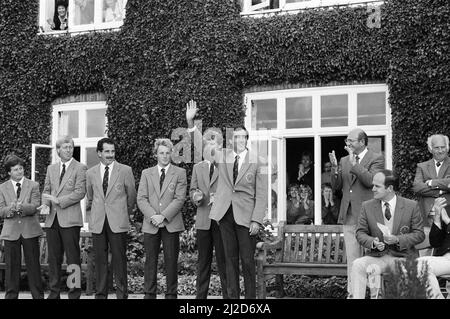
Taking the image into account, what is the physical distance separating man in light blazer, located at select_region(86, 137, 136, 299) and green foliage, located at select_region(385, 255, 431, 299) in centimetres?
448

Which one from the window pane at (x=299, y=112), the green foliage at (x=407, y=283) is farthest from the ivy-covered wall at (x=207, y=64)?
the green foliage at (x=407, y=283)

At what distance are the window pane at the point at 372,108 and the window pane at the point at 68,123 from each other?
225 inches

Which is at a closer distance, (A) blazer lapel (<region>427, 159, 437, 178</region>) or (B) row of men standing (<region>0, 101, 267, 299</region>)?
(B) row of men standing (<region>0, 101, 267, 299</region>)

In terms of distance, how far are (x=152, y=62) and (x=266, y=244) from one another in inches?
204

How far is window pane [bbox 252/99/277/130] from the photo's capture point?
13.2 meters

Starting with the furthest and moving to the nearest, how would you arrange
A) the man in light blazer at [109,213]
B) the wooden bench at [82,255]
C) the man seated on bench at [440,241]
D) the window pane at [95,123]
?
the window pane at [95,123]
the wooden bench at [82,255]
the man in light blazer at [109,213]
the man seated on bench at [440,241]

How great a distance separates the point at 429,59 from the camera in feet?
38.4

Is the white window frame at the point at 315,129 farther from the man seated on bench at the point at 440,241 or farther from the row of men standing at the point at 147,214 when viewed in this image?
the man seated on bench at the point at 440,241

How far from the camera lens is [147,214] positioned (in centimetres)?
909

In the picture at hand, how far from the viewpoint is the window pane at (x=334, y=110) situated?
41.4 ft

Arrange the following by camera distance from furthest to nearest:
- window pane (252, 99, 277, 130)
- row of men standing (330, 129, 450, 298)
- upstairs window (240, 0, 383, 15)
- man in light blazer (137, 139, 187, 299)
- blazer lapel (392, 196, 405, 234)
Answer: window pane (252, 99, 277, 130) < upstairs window (240, 0, 383, 15) < man in light blazer (137, 139, 187, 299) < row of men standing (330, 129, 450, 298) < blazer lapel (392, 196, 405, 234)

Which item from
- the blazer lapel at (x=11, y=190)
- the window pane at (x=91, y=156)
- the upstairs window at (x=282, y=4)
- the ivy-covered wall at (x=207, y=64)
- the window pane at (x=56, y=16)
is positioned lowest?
the blazer lapel at (x=11, y=190)

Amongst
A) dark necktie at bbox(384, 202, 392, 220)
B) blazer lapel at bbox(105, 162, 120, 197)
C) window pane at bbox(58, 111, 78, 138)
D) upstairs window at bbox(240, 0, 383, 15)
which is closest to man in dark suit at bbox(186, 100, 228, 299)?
blazer lapel at bbox(105, 162, 120, 197)

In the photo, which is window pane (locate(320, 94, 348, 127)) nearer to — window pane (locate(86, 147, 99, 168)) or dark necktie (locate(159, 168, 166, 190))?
dark necktie (locate(159, 168, 166, 190))
